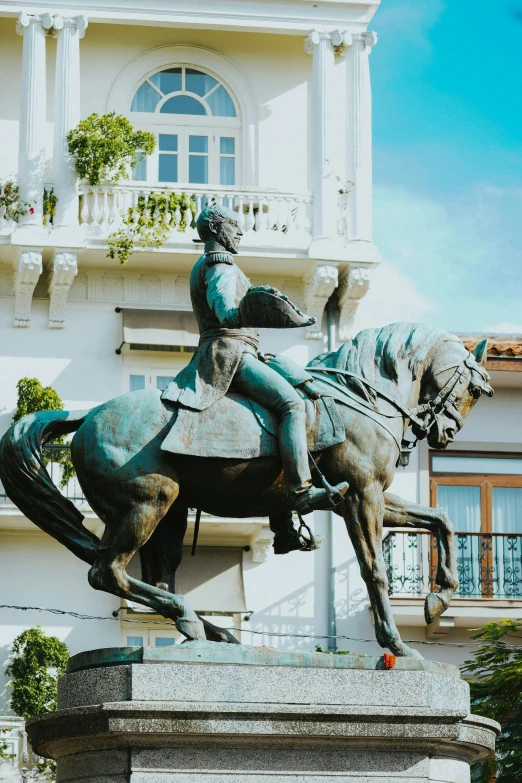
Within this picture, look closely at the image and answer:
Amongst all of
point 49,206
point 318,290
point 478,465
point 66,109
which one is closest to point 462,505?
point 478,465

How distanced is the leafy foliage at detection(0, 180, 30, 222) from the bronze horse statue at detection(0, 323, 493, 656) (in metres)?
15.0

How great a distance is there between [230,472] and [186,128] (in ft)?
58.4

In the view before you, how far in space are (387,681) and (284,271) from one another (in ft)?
55.5

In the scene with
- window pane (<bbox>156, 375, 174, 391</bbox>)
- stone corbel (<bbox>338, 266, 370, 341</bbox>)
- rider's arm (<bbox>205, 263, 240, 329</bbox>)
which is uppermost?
stone corbel (<bbox>338, 266, 370, 341</bbox>)

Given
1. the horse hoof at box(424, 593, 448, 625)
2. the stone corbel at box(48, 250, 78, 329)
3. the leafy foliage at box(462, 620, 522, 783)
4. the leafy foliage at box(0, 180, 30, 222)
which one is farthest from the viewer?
the leafy foliage at box(0, 180, 30, 222)

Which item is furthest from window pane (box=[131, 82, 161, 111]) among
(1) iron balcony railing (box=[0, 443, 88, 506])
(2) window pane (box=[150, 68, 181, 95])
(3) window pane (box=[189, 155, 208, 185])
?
(1) iron balcony railing (box=[0, 443, 88, 506])

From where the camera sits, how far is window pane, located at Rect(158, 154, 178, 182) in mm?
27078

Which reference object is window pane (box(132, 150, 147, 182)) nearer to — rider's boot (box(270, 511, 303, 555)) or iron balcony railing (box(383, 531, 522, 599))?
iron balcony railing (box(383, 531, 522, 599))

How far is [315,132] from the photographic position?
26516mm

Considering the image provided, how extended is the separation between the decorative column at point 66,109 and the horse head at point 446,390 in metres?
15.0

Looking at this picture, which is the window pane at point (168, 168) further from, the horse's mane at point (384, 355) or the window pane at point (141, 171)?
the horse's mane at point (384, 355)

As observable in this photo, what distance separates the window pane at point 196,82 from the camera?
89.9 ft

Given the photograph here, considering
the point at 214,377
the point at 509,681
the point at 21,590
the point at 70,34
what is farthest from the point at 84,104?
the point at 214,377

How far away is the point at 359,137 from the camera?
2655 centimetres
